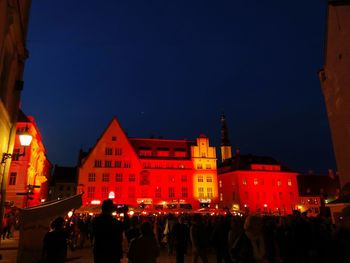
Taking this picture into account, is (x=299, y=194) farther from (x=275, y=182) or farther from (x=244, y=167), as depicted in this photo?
(x=244, y=167)

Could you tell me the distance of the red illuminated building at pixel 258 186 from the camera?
69.1m

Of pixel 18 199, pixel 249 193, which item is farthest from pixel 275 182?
pixel 18 199

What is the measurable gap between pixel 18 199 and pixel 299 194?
2512 inches

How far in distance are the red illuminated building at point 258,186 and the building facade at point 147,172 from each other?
9.02m

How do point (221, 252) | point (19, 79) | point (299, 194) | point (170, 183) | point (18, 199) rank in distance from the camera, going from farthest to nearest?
point (299, 194) → point (170, 183) → point (18, 199) → point (19, 79) → point (221, 252)

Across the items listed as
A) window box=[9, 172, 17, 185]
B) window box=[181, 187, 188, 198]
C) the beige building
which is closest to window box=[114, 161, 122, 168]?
window box=[181, 187, 188, 198]

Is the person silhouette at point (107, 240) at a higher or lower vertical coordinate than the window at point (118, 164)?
lower

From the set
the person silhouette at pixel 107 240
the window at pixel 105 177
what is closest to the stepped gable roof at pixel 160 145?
the window at pixel 105 177

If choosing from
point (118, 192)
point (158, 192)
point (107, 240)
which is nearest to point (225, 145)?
point (158, 192)

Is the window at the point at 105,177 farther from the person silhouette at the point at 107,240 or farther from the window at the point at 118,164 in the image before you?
the person silhouette at the point at 107,240

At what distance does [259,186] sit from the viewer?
232 ft

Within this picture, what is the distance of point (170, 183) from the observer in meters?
61.2

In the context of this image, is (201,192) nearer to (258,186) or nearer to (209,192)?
(209,192)

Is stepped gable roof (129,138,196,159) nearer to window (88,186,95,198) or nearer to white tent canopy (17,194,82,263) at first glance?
window (88,186,95,198)
